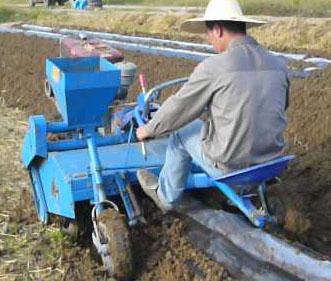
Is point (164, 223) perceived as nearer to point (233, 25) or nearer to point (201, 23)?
point (201, 23)

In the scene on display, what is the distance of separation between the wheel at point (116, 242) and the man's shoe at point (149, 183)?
14.5 inches

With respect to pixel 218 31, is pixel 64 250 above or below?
below

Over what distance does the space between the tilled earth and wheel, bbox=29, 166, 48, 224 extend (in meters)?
0.07

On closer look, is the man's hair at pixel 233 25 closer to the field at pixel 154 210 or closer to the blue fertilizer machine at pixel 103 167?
the blue fertilizer machine at pixel 103 167

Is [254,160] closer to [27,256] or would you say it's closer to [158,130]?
[158,130]

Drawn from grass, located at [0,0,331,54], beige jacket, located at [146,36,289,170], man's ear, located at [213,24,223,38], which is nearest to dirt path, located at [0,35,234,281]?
beige jacket, located at [146,36,289,170]

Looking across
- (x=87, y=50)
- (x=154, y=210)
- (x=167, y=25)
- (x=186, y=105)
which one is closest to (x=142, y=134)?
(x=186, y=105)

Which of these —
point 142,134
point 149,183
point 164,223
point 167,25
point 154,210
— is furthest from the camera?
point 167,25

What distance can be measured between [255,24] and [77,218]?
1.86 meters

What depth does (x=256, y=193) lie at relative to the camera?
4.41 meters

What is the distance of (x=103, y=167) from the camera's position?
15.0ft

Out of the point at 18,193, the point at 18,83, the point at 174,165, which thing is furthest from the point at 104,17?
the point at 174,165

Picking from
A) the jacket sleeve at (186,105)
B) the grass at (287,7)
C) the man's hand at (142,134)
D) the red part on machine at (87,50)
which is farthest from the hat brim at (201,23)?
the grass at (287,7)

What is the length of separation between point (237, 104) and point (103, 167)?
1085 mm
